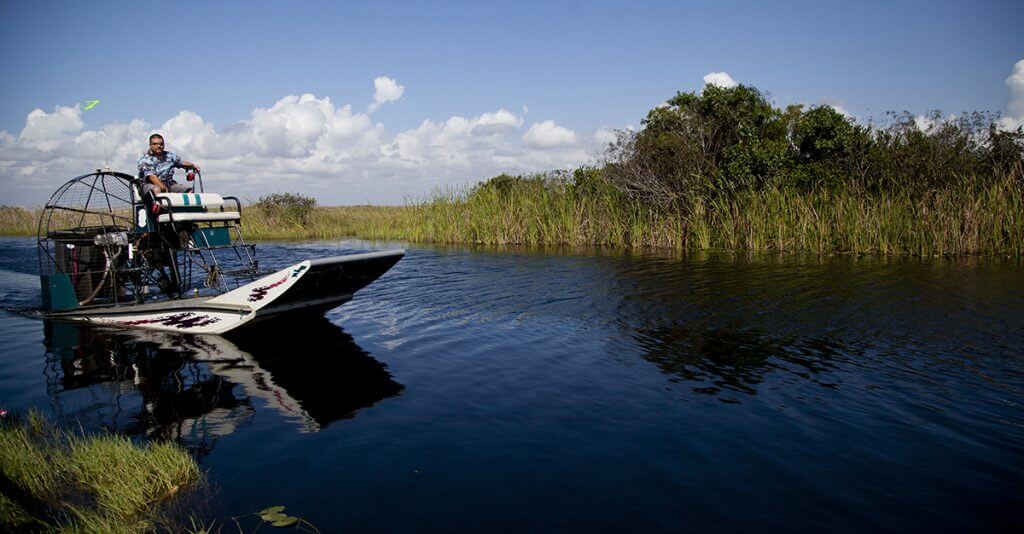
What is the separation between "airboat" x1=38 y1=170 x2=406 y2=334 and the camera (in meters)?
8.96

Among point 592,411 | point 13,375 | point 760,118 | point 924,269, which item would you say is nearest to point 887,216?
point 924,269

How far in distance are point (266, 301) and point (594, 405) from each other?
16.7ft

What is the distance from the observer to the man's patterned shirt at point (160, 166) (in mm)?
9920

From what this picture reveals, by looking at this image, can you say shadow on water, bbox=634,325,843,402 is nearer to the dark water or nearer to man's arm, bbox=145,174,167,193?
the dark water

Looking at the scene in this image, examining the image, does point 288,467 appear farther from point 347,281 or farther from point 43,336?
point 43,336

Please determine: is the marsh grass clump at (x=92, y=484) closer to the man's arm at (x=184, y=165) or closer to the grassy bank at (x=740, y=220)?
the man's arm at (x=184, y=165)

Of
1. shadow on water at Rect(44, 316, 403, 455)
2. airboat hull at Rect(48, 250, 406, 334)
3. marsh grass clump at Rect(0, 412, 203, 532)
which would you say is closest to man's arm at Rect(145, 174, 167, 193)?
airboat hull at Rect(48, 250, 406, 334)

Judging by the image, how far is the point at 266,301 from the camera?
28.9 ft

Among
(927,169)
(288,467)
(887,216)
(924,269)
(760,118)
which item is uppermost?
(760,118)

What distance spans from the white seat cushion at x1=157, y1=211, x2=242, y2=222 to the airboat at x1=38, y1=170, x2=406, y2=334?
0.05ft

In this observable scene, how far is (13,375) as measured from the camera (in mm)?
8141

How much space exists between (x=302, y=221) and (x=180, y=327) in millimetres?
26600

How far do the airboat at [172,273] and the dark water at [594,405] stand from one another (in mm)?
471

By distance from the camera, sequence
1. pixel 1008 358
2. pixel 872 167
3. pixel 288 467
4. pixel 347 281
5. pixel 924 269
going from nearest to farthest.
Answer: pixel 288 467 < pixel 1008 358 < pixel 347 281 < pixel 924 269 < pixel 872 167
